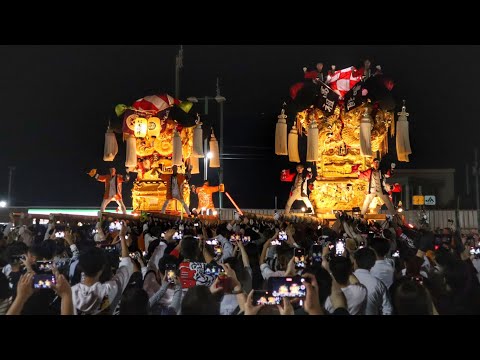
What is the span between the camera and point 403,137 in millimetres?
12500

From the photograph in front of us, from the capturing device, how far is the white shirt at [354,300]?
3.79 meters

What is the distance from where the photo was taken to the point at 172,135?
15.1 m

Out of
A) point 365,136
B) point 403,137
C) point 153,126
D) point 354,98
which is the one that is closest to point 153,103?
point 153,126

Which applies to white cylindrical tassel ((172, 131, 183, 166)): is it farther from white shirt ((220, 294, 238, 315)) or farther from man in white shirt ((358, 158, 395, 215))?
white shirt ((220, 294, 238, 315))

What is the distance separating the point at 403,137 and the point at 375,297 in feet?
29.9

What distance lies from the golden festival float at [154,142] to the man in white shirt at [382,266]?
32.9 feet

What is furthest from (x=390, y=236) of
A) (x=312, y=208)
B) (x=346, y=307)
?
(x=312, y=208)

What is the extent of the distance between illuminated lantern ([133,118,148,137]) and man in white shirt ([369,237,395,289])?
34.9 feet

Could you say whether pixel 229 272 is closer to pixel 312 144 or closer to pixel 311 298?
pixel 311 298

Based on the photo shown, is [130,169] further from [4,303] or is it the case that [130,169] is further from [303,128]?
[4,303]

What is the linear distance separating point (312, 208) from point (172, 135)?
422 cm


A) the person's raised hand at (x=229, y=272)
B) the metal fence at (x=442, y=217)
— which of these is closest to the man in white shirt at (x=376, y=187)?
the metal fence at (x=442, y=217)

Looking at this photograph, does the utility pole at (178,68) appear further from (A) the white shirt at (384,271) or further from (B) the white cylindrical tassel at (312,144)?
(A) the white shirt at (384,271)
